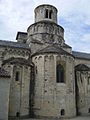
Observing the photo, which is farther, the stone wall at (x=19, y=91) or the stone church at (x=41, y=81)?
the stone church at (x=41, y=81)

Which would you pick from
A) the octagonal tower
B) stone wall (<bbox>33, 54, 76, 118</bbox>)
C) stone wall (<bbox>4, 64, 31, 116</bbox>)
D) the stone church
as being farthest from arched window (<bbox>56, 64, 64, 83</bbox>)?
the octagonal tower

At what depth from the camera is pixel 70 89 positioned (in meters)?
22.5

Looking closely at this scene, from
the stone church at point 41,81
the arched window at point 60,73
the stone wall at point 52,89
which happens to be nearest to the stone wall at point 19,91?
the stone church at point 41,81

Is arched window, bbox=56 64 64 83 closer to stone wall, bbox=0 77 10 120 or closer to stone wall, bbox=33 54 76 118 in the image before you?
stone wall, bbox=33 54 76 118

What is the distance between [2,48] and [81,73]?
11964 mm

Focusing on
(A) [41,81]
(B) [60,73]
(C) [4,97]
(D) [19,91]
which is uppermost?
(B) [60,73]

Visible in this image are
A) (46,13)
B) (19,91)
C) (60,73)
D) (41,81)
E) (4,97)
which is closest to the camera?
(4,97)

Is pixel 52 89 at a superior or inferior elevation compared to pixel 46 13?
inferior

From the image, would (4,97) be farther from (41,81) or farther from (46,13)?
(46,13)

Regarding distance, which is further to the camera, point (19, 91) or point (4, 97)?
point (19, 91)

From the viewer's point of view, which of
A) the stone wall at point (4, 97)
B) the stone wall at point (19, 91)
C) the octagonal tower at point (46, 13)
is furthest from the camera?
the octagonal tower at point (46, 13)

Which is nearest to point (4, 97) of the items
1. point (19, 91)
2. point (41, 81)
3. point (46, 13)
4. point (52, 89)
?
point (19, 91)

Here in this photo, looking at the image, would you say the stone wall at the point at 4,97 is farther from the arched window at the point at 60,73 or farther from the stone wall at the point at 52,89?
the arched window at the point at 60,73

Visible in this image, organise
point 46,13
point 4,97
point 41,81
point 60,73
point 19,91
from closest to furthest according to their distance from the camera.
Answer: point 4,97 < point 19,91 < point 41,81 < point 60,73 < point 46,13
